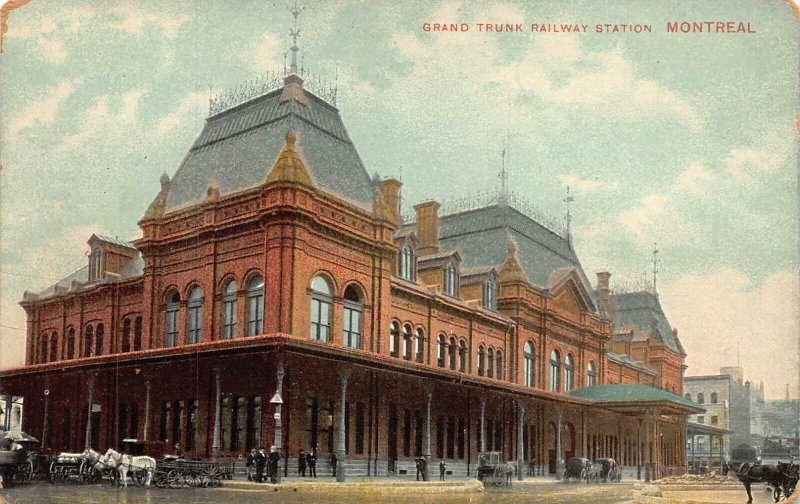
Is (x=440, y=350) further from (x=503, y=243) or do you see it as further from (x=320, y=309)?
(x=320, y=309)

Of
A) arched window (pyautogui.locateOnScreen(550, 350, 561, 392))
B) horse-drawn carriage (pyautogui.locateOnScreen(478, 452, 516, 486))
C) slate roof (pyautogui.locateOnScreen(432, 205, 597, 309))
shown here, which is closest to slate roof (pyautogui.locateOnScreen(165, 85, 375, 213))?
slate roof (pyautogui.locateOnScreen(432, 205, 597, 309))

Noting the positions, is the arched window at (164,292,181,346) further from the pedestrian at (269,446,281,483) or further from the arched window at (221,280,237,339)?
the pedestrian at (269,446,281,483)

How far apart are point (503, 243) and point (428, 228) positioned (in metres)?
2.71

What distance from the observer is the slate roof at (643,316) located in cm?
2337

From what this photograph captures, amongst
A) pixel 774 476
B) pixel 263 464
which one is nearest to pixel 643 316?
pixel 774 476

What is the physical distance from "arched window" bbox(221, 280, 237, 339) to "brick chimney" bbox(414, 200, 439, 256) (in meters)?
6.96

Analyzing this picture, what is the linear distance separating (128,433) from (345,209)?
7.87 m

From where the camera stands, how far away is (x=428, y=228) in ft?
106

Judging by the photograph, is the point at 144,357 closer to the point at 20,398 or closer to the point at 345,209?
the point at 20,398

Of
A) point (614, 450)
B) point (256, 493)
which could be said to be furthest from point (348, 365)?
point (614, 450)

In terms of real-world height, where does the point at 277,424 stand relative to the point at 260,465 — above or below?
above

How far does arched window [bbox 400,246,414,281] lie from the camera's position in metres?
30.9

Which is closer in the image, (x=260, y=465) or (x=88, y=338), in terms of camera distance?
(x=260, y=465)

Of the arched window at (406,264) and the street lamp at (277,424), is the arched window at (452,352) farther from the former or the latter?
the street lamp at (277,424)
